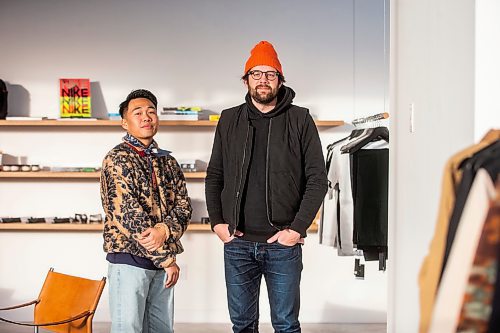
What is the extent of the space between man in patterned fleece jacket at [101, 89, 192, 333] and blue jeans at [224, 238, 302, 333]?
25 cm

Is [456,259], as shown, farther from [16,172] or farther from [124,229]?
[16,172]

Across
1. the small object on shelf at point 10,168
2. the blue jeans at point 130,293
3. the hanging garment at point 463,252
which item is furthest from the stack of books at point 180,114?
the hanging garment at point 463,252

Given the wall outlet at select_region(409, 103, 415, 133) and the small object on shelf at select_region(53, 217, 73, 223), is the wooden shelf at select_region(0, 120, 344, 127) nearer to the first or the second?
the small object on shelf at select_region(53, 217, 73, 223)

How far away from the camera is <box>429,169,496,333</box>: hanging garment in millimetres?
1300

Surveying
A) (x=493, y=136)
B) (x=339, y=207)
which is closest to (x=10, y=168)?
(x=339, y=207)

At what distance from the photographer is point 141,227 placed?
10.1ft

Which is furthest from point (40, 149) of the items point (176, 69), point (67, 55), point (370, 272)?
point (370, 272)

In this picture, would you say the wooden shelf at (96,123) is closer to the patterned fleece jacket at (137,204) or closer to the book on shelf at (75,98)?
the book on shelf at (75,98)

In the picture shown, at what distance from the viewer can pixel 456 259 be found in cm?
Answer: 133

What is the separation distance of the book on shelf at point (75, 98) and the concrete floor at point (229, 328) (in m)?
1.50

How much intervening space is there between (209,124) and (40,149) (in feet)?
4.13

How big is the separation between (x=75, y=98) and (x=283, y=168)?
8.95 ft

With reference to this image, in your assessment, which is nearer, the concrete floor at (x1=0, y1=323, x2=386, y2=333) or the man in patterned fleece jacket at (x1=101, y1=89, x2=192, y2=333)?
the man in patterned fleece jacket at (x1=101, y1=89, x2=192, y2=333)

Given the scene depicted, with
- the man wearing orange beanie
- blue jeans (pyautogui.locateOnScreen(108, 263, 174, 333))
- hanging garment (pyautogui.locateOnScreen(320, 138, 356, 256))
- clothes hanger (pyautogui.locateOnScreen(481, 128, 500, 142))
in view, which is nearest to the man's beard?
the man wearing orange beanie
